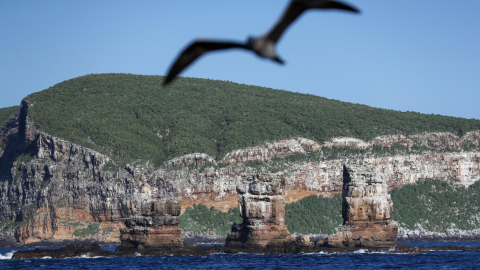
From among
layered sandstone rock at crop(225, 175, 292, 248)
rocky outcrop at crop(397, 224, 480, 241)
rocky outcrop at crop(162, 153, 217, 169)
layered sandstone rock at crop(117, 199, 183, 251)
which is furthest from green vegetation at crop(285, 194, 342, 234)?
layered sandstone rock at crop(117, 199, 183, 251)

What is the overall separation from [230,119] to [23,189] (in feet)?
136

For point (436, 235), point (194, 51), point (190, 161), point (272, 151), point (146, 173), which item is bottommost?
point (436, 235)

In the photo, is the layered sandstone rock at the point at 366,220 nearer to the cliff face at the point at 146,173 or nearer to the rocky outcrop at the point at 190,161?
the cliff face at the point at 146,173

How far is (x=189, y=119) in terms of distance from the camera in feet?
487

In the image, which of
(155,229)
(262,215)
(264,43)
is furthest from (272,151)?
(264,43)

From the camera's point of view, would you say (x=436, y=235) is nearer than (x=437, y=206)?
Yes

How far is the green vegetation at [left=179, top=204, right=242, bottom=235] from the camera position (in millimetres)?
121188

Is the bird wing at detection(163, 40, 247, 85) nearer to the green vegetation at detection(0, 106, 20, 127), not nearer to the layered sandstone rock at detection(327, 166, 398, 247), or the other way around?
the layered sandstone rock at detection(327, 166, 398, 247)

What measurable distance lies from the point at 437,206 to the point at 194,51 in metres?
128

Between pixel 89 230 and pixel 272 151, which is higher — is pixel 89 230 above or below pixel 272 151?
below

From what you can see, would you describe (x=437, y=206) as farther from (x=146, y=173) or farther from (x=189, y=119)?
(x=146, y=173)

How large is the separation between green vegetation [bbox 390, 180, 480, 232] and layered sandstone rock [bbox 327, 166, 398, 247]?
56.4m

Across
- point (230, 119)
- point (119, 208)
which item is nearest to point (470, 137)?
point (230, 119)

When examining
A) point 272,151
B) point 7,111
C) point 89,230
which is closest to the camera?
point 89,230
